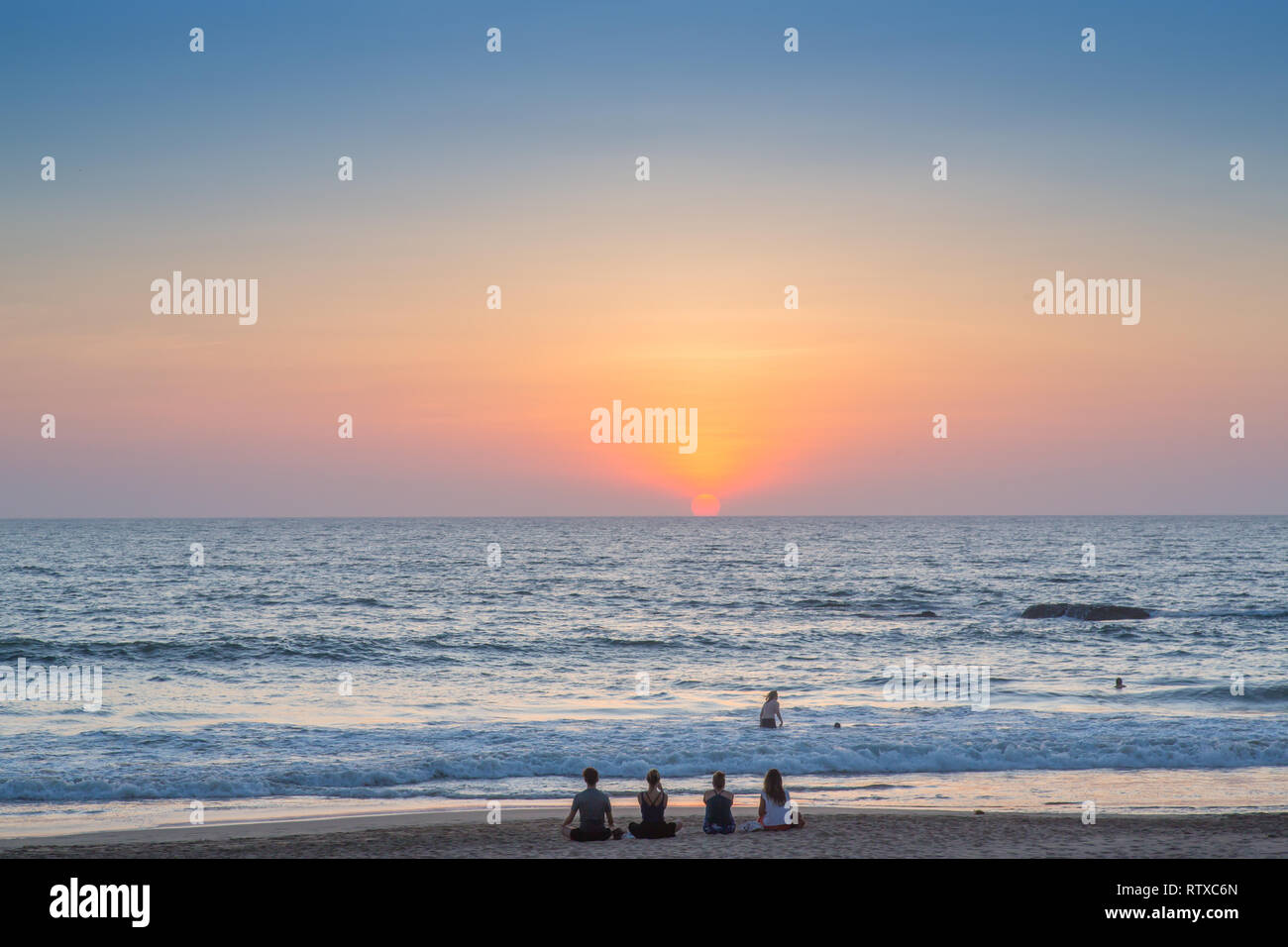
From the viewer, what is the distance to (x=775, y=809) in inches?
635

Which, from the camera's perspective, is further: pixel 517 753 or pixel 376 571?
pixel 376 571

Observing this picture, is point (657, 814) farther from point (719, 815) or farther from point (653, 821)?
point (719, 815)

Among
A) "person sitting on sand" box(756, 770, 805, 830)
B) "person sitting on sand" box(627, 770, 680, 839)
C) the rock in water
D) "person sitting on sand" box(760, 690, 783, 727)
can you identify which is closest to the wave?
"person sitting on sand" box(760, 690, 783, 727)

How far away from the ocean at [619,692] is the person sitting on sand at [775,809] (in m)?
4.12

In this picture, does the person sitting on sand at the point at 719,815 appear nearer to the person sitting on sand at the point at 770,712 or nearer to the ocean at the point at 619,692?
the ocean at the point at 619,692

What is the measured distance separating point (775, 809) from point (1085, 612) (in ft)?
150

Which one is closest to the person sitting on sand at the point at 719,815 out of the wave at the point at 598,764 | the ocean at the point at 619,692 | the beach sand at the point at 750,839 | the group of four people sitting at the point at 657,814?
the group of four people sitting at the point at 657,814
